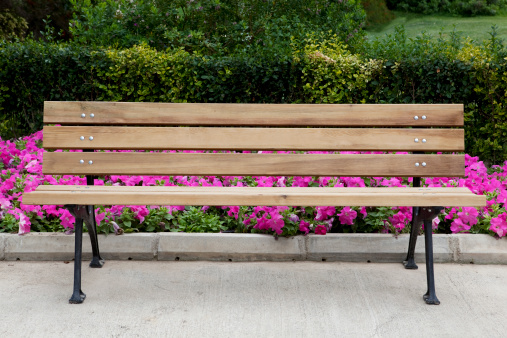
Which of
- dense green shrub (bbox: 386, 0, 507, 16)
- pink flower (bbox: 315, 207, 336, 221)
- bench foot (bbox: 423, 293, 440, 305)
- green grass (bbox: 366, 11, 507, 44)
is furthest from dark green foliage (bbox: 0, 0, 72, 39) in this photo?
dense green shrub (bbox: 386, 0, 507, 16)

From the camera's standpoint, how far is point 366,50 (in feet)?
20.9

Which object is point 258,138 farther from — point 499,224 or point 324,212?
point 499,224

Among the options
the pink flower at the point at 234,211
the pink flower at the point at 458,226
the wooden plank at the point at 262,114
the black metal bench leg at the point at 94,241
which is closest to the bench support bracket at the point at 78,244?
the black metal bench leg at the point at 94,241

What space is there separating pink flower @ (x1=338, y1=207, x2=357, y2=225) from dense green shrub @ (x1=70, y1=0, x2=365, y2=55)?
10.6ft

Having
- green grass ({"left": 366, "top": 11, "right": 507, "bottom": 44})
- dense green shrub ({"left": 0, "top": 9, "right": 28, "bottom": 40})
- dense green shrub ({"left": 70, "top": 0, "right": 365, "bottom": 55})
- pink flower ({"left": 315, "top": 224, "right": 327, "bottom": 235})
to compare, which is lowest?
pink flower ({"left": 315, "top": 224, "right": 327, "bottom": 235})

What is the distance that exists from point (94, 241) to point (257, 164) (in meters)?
1.04

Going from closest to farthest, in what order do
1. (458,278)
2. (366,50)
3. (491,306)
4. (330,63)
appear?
(491,306) < (458,278) < (330,63) < (366,50)

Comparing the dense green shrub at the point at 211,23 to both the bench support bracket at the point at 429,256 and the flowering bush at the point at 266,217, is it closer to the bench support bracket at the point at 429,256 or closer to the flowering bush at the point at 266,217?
the flowering bush at the point at 266,217

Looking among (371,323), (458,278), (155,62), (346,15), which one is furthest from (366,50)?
(371,323)

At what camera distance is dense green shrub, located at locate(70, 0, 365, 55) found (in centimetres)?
665

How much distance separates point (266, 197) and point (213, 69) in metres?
2.68

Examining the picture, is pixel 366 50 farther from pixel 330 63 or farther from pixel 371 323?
pixel 371 323

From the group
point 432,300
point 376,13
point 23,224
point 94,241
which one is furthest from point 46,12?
point 432,300

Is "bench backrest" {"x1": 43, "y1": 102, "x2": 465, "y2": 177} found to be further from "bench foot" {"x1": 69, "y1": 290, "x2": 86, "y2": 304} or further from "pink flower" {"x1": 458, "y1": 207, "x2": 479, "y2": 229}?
"bench foot" {"x1": 69, "y1": 290, "x2": 86, "y2": 304}
